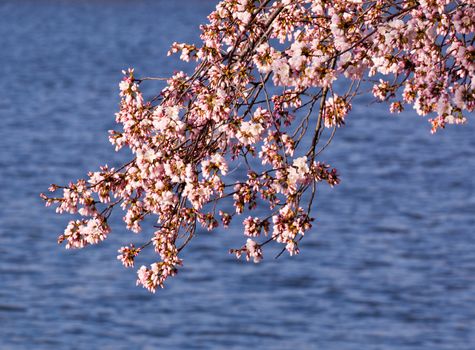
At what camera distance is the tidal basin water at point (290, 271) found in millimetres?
25359

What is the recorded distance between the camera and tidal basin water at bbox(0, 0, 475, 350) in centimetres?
2536

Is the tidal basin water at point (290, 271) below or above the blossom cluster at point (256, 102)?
above

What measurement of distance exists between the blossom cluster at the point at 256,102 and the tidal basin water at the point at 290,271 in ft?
51.4

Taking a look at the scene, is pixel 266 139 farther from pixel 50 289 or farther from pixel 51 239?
pixel 51 239

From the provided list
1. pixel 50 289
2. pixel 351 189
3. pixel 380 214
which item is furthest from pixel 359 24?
pixel 351 189

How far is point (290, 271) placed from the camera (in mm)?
30000

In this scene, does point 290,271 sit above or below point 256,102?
above

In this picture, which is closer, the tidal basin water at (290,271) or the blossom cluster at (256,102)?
the blossom cluster at (256,102)

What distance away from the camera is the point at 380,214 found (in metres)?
36.4

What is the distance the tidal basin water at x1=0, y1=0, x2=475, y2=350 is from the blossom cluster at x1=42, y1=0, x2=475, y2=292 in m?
15.7

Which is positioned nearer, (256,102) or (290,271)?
(256,102)

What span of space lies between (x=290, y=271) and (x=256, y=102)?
21.7m

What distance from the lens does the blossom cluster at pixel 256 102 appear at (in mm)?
8258

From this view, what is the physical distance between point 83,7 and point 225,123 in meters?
172
